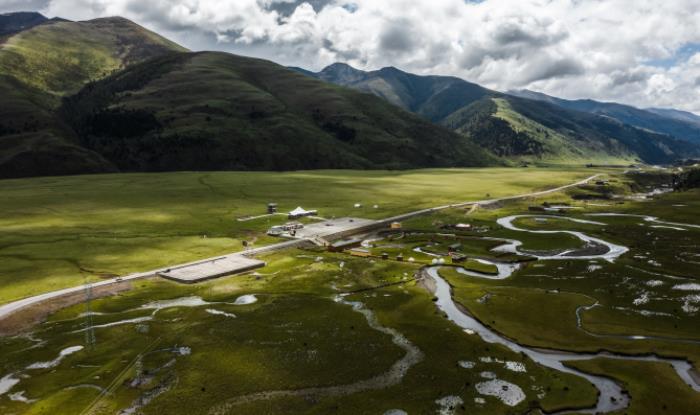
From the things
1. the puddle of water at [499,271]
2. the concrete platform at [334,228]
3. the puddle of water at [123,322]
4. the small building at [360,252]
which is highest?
the concrete platform at [334,228]

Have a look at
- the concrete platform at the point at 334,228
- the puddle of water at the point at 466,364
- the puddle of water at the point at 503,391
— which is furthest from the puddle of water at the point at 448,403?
the concrete platform at the point at 334,228

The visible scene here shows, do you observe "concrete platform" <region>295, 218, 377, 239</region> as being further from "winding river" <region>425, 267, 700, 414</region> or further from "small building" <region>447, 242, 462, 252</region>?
"winding river" <region>425, 267, 700, 414</region>

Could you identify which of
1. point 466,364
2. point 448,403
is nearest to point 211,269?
point 466,364

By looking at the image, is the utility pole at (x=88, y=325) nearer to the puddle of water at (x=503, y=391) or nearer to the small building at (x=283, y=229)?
the puddle of water at (x=503, y=391)

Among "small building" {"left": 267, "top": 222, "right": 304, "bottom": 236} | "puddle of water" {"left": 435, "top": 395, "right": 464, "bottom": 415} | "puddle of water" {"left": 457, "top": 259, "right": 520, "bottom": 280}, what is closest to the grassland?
"puddle of water" {"left": 435, "top": 395, "right": 464, "bottom": 415}

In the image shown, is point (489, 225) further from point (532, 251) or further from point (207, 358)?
point (207, 358)
